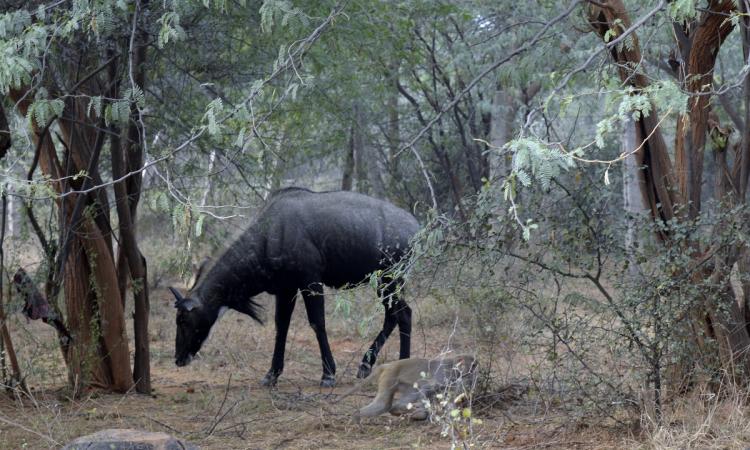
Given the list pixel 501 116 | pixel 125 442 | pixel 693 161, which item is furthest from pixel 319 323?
pixel 501 116

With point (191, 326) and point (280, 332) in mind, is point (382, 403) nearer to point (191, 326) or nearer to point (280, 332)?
Answer: point (280, 332)

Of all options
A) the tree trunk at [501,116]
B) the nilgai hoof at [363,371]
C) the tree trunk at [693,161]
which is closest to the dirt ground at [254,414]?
the nilgai hoof at [363,371]

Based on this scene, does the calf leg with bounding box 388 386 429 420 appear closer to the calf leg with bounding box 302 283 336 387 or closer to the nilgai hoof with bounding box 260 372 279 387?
the calf leg with bounding box 302 283 336 387

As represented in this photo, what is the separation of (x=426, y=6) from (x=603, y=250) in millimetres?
7646

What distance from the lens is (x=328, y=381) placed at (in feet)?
31.9

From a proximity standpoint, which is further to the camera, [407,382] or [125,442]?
[407,382]

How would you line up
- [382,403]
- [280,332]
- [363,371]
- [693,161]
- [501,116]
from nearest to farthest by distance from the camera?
1. [693,161]
2. [382,403]
3. [363,371]
4. [280,332]
5. [501,116]

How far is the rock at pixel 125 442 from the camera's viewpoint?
559 centimetres

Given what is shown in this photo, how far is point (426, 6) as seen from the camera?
13602 millimetres

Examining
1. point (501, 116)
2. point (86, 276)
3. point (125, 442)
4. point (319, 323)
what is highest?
point (501, 116)

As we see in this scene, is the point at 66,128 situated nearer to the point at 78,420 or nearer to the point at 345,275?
the point at 78,420

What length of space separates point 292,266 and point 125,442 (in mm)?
4607

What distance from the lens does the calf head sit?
32.7 feet

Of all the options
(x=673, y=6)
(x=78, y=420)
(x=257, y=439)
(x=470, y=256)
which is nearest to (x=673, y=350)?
Answer: (x=470, y=256)
